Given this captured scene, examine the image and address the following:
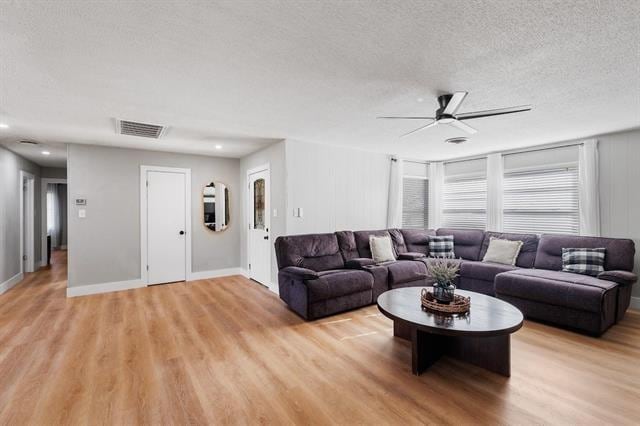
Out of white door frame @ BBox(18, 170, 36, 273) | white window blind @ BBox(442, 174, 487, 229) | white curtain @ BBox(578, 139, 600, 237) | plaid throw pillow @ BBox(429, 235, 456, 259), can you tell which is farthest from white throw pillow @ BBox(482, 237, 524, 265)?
white door frame @ BBox(18, 170, 36, 273)

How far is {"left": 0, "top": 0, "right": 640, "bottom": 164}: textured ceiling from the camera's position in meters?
1.66

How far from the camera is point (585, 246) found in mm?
4031

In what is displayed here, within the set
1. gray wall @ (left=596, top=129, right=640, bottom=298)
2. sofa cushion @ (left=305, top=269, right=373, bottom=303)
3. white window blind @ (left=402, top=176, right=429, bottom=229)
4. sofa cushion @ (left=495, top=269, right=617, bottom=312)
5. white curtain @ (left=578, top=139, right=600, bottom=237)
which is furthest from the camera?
white window blind @ (left=402, top=176, right=429, bottom=229)

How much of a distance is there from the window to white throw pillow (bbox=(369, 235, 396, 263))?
204 cm

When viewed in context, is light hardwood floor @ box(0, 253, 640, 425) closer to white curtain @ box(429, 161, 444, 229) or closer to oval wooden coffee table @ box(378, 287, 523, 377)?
oval wooden coffee table @ box(378, 287, 523, 377)

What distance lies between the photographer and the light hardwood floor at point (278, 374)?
1.98 m

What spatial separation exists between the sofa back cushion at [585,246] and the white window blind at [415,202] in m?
2.29

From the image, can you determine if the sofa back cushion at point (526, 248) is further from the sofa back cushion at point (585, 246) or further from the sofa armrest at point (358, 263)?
the sofa armrest at point (358, 263)

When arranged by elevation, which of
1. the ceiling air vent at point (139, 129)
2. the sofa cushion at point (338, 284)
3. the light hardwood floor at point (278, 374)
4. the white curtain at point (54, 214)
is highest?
the ceiling air vent at point (139, 129)

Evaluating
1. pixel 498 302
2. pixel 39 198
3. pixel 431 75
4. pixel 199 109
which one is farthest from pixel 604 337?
pixel 39 198

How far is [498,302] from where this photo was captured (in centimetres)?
283

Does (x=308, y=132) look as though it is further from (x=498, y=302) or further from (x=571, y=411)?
(x=571, y=411)

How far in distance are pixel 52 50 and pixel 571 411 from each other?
165 inches

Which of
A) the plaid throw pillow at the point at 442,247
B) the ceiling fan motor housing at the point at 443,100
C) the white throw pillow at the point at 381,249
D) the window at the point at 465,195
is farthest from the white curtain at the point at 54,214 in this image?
the ceiling fan motor housing at the point at 443,100
